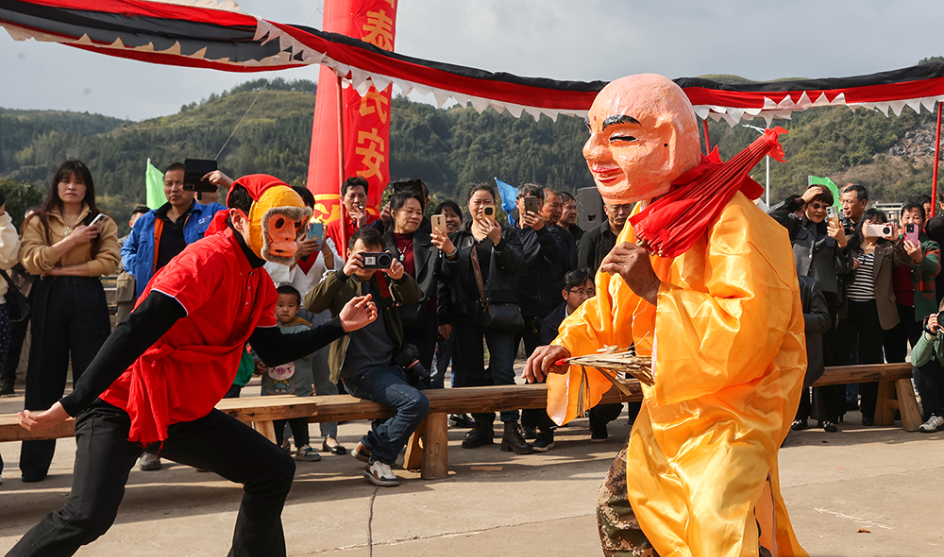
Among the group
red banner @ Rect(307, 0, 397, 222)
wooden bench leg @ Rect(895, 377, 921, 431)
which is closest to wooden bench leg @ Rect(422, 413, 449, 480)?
wooden bench leg @ Rect(895, 377, 921, 431)

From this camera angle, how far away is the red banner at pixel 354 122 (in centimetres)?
853

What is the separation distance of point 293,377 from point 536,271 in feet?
6.39

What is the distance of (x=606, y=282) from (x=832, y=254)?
4.20 metres

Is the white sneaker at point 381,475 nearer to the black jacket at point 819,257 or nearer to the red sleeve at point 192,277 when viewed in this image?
the red sleeve at point 192,277

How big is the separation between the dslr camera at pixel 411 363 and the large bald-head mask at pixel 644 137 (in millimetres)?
2785

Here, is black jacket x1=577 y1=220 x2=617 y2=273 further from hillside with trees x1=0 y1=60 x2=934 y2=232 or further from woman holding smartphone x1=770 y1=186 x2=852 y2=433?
hillside with trees x1=0 y1=60 x2=934 y2=232

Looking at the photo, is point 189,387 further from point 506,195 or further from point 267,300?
point 506,195

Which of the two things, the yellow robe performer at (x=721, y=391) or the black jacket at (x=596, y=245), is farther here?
the black jacket at (x=596, y=245)

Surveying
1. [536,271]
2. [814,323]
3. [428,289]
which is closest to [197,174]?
[428,289]

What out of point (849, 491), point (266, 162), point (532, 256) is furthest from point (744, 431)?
point (266, 162)

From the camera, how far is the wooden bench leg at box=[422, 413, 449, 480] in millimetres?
4844

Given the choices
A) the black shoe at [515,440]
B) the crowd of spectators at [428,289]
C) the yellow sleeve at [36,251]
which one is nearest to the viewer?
the yellow sleeve at [36,251]

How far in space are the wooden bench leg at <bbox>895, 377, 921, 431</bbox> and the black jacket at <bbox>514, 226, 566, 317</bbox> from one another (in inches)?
113

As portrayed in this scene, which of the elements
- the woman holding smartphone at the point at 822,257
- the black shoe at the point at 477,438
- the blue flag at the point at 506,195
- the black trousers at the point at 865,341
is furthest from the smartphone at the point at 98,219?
the black trousers at the point at 865,341
